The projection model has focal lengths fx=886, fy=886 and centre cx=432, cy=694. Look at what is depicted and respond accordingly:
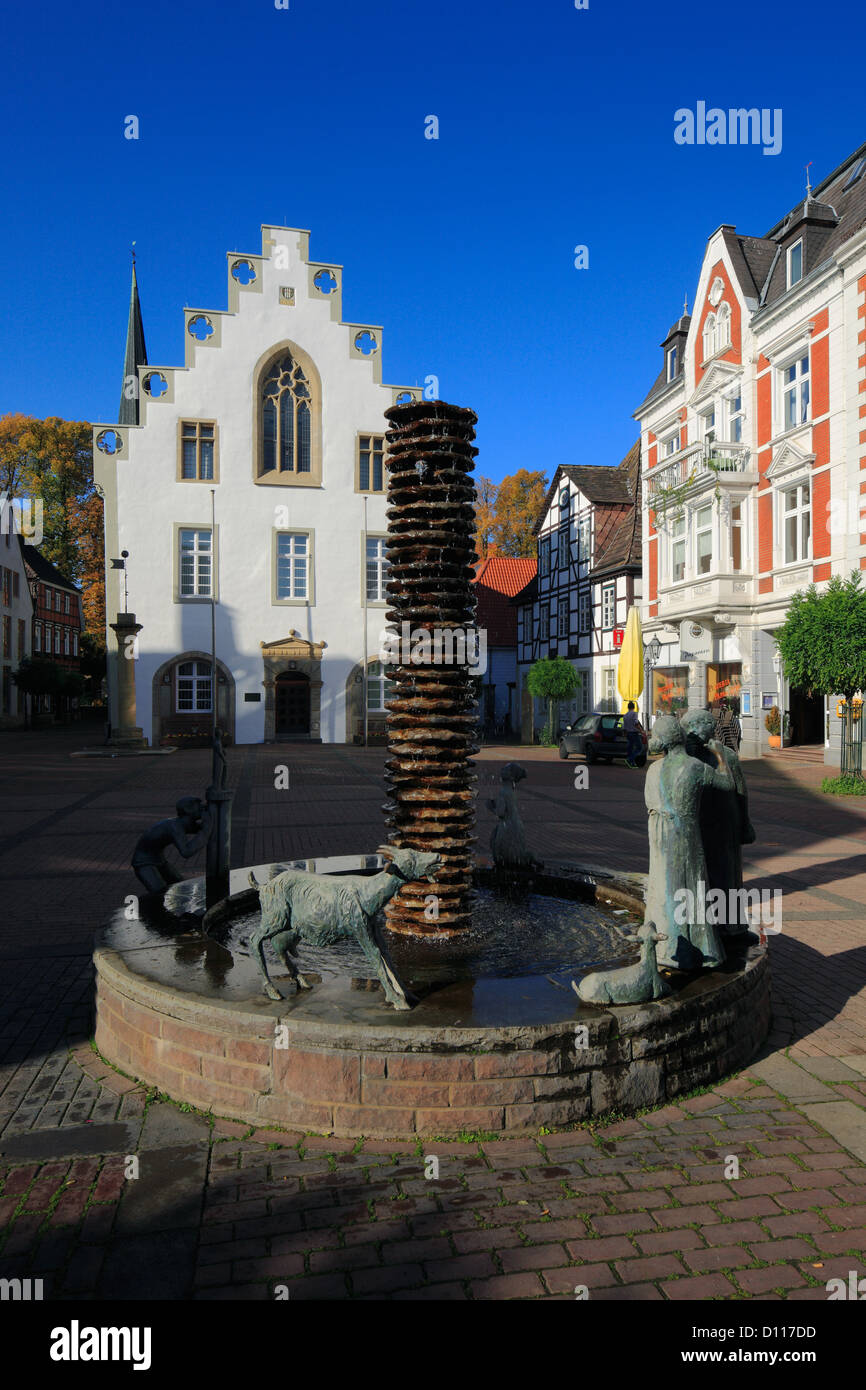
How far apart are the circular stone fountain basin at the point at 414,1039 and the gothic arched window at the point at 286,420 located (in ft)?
98.5

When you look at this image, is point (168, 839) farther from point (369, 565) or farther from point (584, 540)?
point (584, 540)

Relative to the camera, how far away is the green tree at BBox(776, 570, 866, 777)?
17547 millimetres

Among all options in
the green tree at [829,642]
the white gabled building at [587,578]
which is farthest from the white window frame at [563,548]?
the green tree at [829,642]

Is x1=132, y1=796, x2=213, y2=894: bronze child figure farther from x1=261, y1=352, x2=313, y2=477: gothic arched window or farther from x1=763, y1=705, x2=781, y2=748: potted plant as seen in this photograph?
x1=261, y1=352, x2=313, y2=477: gothic arched window

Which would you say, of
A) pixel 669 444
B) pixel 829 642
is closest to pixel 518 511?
pixel 669 444

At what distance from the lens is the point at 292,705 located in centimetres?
3322

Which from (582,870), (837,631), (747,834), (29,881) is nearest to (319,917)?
(747,834)

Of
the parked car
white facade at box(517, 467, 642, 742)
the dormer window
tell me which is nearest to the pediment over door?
white facade at box(517, 467, 642, 742)

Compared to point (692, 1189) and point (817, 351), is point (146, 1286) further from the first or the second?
point (817, 351)

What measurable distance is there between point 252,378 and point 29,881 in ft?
89.2

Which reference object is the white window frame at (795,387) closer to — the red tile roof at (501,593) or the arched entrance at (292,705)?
the arched entrance at (292,705)

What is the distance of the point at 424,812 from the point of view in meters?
5.79

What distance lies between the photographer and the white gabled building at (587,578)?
3488 centimetres

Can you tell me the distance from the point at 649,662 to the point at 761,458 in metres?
8.23
